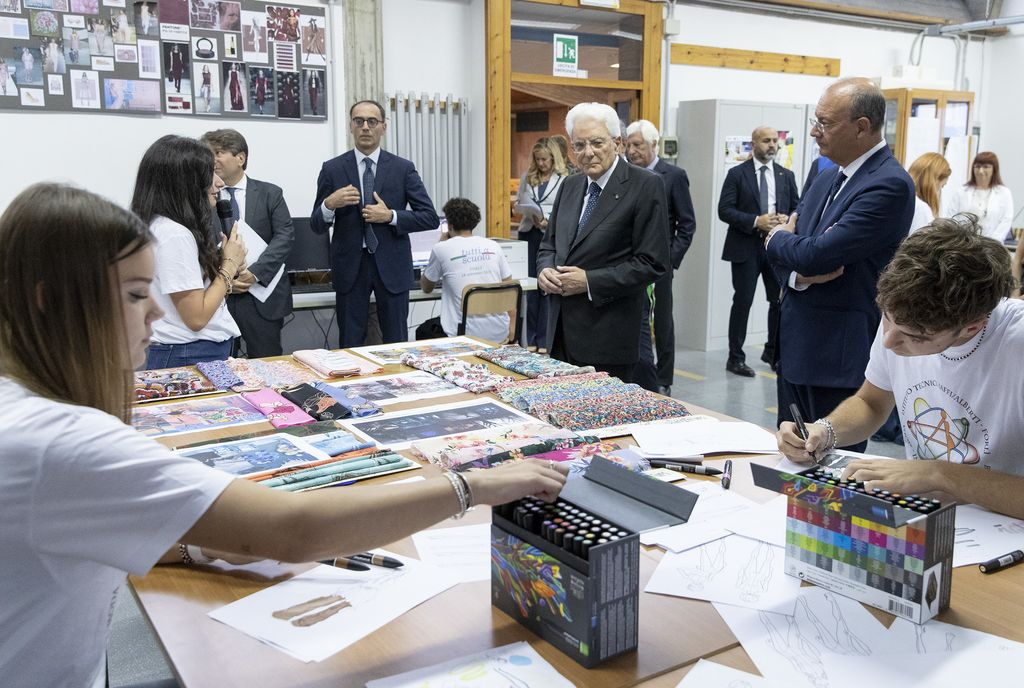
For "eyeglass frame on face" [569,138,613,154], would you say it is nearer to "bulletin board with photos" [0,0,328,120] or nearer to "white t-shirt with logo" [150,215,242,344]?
"white t-shirt with logo" [150,215,242,344]

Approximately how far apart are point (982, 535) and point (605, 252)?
2020 mm

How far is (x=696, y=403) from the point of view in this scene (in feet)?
17.5

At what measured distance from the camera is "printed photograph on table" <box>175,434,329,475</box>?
1.84 meters

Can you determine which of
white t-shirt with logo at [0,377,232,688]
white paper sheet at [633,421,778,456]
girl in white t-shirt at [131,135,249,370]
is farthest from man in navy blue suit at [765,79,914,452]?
white t-shirt with logo at [0,377,232,688]

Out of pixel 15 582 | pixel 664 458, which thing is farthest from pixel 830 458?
pixel 15 582

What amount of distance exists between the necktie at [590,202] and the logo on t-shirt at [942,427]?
173cm

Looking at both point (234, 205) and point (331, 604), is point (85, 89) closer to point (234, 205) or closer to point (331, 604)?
point (234, 205)

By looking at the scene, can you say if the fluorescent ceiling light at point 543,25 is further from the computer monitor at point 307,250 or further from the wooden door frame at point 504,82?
the computer monitor at point 307,250

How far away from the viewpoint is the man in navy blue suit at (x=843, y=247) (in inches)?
112

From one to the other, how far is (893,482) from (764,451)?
0.44 m

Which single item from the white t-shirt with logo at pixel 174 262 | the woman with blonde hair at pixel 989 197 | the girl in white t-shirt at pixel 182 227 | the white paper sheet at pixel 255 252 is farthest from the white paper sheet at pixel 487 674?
the woman with blonde hair at pixel 989 197

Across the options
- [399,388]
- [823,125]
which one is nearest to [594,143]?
[823,125]

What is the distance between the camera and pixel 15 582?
103 centimetres

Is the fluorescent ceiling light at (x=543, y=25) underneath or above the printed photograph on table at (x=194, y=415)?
above
